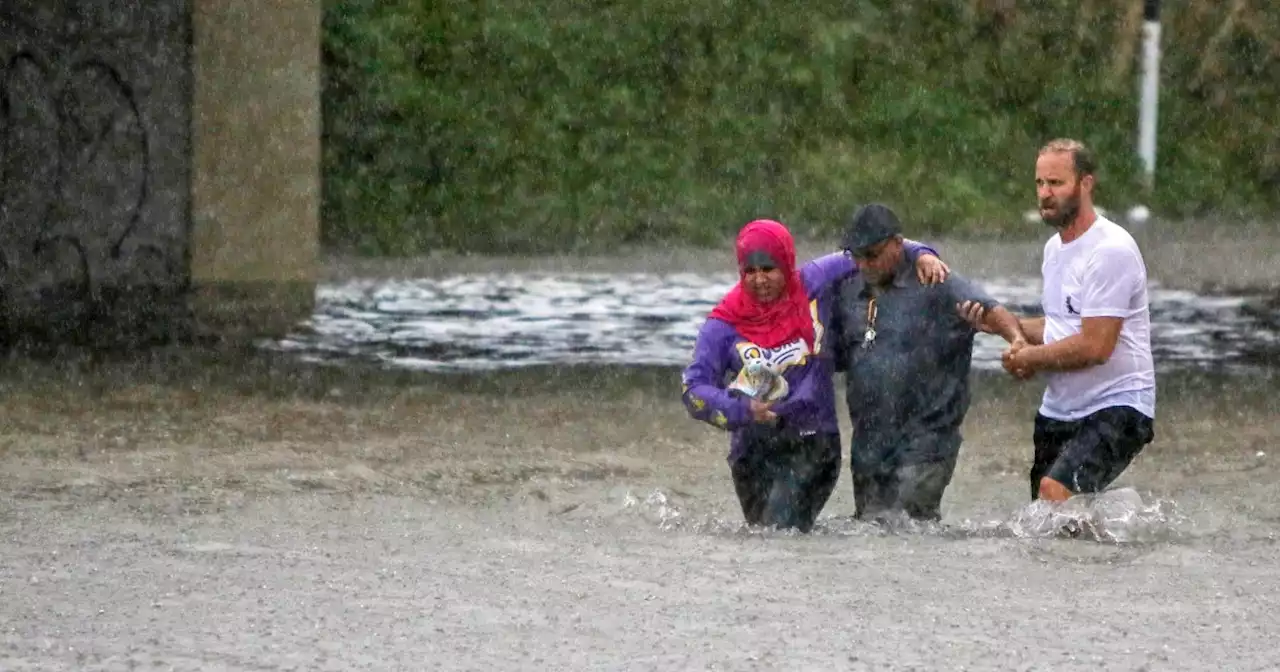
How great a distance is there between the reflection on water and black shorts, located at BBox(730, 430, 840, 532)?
6.47 metres

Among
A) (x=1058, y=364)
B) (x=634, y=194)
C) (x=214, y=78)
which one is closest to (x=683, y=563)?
(x=1058, y=364)

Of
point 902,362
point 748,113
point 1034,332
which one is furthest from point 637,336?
point 748,113

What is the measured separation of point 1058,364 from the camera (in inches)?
306

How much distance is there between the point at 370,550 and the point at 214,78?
34.2ft

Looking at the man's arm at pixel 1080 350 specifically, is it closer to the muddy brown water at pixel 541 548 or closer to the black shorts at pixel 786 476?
the muddy brown water at pixel 541 548

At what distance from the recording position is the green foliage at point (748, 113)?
25734 mm

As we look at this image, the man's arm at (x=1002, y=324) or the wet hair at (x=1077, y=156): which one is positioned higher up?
the wet hair at (x=1077, y=156)

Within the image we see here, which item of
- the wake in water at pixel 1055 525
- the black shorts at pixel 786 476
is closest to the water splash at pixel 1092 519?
the wake in water at pixel 1055 525

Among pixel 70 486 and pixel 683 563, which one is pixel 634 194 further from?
pixel 683 563

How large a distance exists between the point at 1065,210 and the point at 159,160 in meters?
11.7

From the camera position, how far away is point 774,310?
7.85m

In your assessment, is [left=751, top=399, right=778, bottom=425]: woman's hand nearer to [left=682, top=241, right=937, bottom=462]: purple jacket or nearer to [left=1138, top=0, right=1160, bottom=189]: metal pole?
[left=682, top=241, right=937, bottom=462]: purple jacket

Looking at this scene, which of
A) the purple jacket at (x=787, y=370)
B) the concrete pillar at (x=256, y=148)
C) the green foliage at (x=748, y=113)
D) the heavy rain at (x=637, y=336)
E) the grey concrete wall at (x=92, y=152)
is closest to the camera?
the heavy rain at (x=637, y=336)

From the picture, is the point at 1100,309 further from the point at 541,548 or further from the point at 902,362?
the point at 541,548
